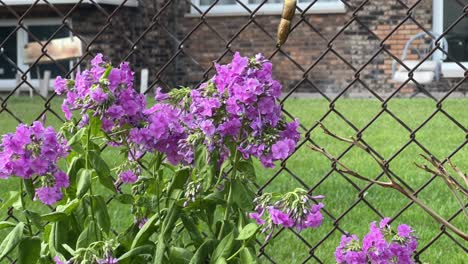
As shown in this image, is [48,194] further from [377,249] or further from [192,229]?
[377,249]

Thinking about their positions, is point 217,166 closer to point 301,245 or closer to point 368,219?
point 301,245

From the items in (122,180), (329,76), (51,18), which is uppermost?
(122,180)

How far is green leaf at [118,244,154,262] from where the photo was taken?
5.33ft

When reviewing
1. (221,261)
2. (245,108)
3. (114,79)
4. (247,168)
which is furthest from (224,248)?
(114,79)

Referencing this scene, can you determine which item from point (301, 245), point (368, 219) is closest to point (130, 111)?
point (301, 245)

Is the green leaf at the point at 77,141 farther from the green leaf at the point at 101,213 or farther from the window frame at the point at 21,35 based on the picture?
the window frame at the point at 21,35

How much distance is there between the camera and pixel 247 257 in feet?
5.04

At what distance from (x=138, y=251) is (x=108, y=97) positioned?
0.29 metres

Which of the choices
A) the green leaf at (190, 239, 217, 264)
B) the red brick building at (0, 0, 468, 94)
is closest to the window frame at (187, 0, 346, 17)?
the red brick building at (0, 0, 468, 94)

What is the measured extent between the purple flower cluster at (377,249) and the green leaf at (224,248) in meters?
0.22

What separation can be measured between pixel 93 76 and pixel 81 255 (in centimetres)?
34

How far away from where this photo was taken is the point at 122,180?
1835 mm

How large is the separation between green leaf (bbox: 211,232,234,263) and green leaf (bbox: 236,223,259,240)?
0.04 metres

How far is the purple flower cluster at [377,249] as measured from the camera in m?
1.68
